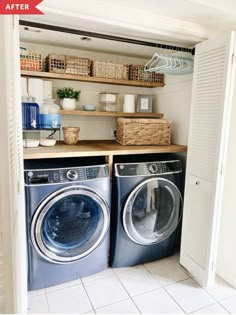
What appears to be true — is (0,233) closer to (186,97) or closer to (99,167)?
(99,167)

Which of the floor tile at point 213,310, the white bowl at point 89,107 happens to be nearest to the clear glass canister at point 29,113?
the white bowl at point 89,107

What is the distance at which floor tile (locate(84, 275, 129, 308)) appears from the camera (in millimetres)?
1706

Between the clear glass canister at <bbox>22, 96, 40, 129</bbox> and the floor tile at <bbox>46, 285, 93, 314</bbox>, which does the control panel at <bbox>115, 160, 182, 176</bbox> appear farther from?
the floor tile at <bbox>46, 285, 93, 314</bbox>

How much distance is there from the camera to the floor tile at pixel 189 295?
1.67 meters

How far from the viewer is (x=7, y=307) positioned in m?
0.83

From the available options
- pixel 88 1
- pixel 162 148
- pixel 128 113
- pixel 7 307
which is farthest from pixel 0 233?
pixel 128 113

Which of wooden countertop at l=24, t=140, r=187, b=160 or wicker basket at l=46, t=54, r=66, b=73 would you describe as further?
wicker basket at l=46, t=54, r=66, b=73

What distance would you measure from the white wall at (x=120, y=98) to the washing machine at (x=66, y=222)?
82 cm

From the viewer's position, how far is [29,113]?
1.94m

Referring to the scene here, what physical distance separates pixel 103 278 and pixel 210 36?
2.15m

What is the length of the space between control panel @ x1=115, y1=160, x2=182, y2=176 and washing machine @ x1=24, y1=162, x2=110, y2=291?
0.14m

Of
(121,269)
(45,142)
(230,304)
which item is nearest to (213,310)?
(230,304)

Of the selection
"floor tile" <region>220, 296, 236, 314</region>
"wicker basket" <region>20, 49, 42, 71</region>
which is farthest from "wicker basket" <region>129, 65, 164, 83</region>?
"floor tile" <region>220, 296, 236, 314</region>

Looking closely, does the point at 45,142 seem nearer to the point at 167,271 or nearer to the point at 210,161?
the point at 210,161
